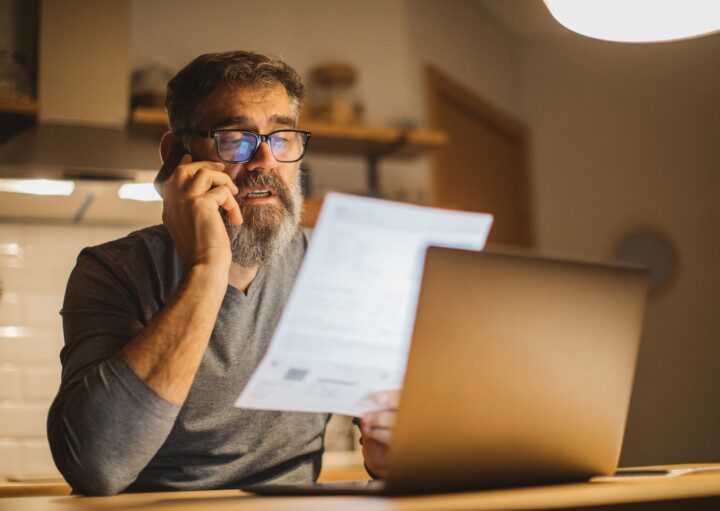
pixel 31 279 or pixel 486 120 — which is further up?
pixel 486 120

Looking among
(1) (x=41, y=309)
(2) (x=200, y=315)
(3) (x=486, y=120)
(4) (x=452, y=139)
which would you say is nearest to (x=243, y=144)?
(2) (x=200, y=315)

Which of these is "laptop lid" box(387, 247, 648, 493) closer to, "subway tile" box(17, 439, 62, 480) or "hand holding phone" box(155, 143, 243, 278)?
"hand holding phone" box(155, 143, 243, 278)

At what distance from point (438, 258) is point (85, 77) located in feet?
7.30

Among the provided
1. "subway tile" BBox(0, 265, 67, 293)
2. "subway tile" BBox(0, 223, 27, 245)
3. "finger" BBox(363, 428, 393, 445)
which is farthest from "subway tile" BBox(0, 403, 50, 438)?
"finger" BBox(363, 428, 393, 445)

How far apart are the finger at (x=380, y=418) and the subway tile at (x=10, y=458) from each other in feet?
6.04

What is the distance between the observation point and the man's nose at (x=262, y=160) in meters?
1.27

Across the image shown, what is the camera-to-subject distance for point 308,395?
82 centimetres

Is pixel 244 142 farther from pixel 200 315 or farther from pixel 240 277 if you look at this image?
pixel 200 315

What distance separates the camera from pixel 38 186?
2.05 m

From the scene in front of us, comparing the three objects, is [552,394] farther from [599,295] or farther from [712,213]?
[712,213]

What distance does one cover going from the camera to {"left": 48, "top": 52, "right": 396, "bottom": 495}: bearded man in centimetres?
83

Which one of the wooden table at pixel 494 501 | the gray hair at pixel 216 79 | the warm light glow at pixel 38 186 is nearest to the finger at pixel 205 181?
the gray hair at pixel 216 79

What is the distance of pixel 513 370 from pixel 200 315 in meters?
0.44

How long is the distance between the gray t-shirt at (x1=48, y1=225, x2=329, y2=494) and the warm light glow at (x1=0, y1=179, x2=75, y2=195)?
928 mm
